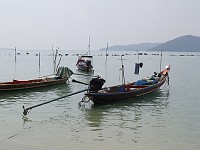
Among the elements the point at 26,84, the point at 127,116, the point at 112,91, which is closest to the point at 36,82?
the point at 26,84

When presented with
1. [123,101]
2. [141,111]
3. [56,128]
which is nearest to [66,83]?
[123,101]

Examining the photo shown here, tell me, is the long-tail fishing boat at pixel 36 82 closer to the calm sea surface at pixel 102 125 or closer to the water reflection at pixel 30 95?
the water reflection at pixel 30 95

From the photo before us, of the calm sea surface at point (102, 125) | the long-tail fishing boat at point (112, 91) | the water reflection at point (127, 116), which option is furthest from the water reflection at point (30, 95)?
the water reflection at point (127, 116)

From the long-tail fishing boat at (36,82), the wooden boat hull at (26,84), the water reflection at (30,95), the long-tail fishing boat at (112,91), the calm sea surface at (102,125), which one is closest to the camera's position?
the calm sea surface at (102,125)

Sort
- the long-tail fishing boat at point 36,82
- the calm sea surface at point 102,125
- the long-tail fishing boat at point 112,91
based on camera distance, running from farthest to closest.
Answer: the long-tail fishing boat at point 36,82
the long-tail fishing boat at point 112,91
the calm sea surface at point 102,125

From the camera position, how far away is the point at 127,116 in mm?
17656

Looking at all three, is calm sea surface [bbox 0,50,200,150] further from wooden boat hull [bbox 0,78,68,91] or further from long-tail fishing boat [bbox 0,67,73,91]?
long-tail fishing boat [bbox 0,67,73,91]

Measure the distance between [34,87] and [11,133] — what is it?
14.4 metres

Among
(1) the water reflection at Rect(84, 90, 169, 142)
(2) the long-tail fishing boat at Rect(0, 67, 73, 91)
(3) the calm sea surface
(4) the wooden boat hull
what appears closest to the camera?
(3) the calm sea surface

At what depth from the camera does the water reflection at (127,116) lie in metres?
14.7

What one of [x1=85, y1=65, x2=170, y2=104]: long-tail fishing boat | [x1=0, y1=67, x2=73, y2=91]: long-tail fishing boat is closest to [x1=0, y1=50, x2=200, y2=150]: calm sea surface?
[x1=85, y1=65, x2=170, y2=104]: long-tail fishing boat

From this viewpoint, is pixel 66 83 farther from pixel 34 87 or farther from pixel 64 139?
pixel 64 139

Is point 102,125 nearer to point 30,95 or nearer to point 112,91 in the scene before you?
point 112,91

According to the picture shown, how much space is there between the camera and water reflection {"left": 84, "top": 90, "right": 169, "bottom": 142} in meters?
14.7
